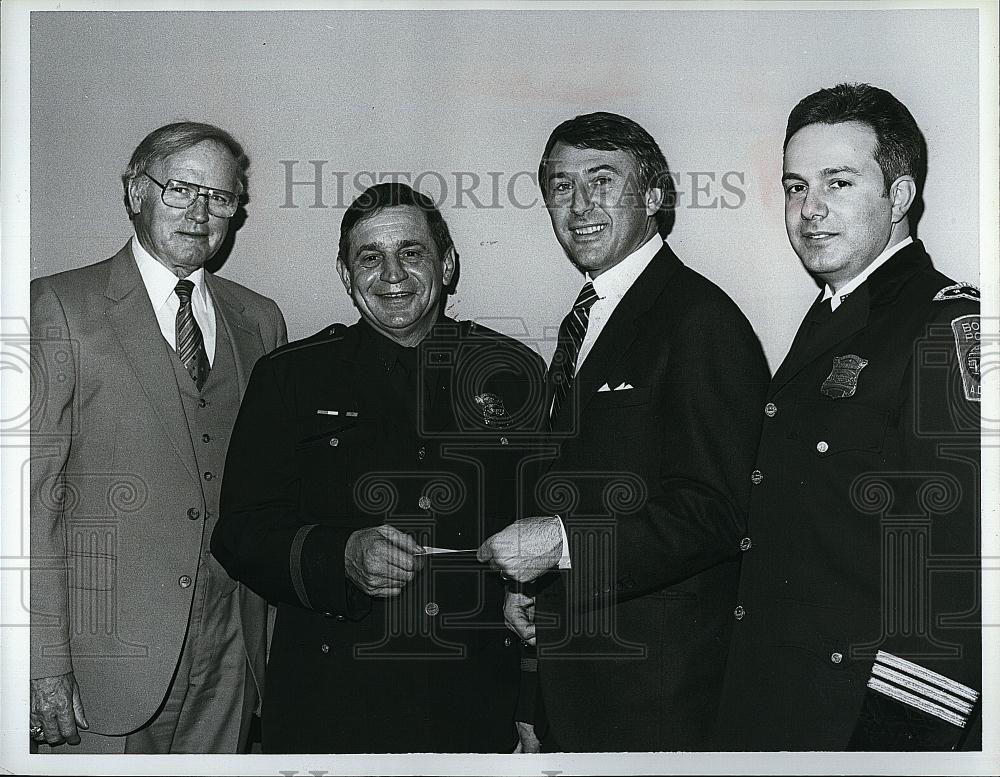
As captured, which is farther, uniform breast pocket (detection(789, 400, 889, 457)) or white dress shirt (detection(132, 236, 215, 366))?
white dress shirt (detection(132, 236, 215, 366))

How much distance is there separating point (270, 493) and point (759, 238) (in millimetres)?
1417

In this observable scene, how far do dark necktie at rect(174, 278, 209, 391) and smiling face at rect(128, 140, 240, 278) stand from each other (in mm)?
83

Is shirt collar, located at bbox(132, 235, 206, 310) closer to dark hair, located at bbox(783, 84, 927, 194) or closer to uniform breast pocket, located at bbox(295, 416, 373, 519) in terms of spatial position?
uniform breast pocket, located at bbox(295, 416, 373, 519)

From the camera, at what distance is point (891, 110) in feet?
9.41

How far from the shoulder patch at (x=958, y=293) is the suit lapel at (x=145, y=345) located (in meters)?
1.96

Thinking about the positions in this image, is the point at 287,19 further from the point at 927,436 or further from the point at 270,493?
the point at 927,436

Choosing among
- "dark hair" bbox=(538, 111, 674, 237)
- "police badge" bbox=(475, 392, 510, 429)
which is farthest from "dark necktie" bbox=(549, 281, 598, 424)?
"dark hair" bbox=(538, 111, 674, 237)

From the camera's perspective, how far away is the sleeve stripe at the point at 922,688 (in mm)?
2766

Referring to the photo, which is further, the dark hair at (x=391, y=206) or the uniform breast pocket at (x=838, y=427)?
the dark hair at (x=391, y=206)

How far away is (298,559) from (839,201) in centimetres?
164

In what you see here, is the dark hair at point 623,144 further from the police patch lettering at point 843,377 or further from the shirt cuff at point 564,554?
the shirt cuff at point 564,554

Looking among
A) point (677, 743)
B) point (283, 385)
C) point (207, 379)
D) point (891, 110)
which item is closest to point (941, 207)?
point (891, 110)

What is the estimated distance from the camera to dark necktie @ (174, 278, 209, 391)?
9.29 ft

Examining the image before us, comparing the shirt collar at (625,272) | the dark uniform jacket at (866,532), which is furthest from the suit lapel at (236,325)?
the dark uniform jacket at (866,532)
